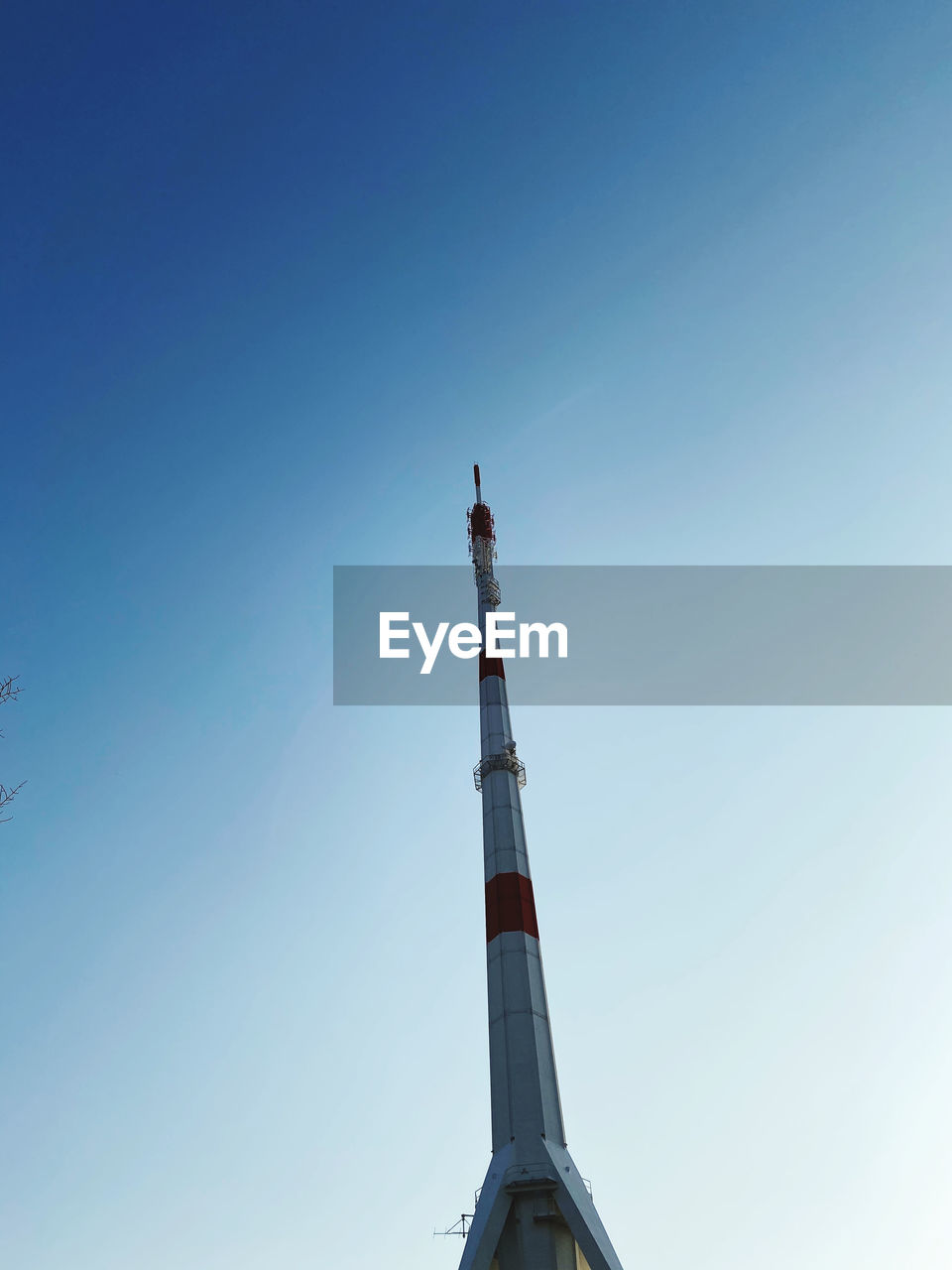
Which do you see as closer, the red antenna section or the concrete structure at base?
the concrete structure at base

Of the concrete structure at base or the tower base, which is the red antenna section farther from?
the tower base

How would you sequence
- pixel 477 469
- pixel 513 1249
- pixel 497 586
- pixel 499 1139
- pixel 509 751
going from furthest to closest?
1. pixel 477 469
2. pixel 497 586
3. pixel 509 751
4. pixel 499 1139
5. pixel 513 1249

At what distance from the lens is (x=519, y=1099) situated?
3472 centimetres

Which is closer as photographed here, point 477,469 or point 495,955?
point 495,955

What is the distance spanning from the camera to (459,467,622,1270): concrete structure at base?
104ft

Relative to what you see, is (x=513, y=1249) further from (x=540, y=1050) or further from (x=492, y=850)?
(x=492, y=850)

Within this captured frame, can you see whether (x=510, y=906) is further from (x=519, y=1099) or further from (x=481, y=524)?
(x=481, y=524)

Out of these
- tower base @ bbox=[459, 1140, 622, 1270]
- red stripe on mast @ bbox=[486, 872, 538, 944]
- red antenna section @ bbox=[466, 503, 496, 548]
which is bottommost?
tower base @ bbox=[459, 1140, 622, 1270]

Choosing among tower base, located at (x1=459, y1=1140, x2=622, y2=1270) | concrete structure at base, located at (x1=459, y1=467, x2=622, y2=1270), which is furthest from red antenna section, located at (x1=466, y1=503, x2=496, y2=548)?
tower base, located at (x1=459, y1=1140, x2=622, y2=1270)

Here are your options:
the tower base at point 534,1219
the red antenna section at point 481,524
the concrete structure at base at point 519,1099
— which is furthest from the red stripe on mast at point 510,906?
the red antenna section at point 481,524

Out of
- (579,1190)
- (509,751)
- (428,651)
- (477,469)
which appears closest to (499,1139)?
(579,1190)

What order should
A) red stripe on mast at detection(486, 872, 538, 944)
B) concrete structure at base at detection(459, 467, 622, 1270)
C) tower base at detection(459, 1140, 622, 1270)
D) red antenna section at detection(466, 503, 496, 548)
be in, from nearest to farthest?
tower base at detection(459, 1140, 622, 1270)
concrete structure at base at detection(459, 467, 622, 1270)
red stripe on mast at detection(486, 872, 538, 944)
red antenna section at detection(466, 503, 496, 548)

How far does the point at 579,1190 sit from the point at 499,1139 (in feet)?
11.8

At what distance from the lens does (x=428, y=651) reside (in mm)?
43094
